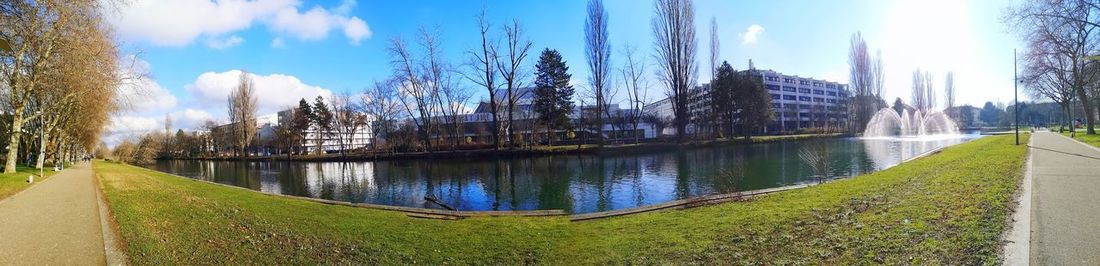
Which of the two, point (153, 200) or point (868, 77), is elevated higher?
point (868, 77)

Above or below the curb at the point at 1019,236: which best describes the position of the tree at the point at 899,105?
above

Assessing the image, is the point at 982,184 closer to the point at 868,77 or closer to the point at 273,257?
the point at 273,257

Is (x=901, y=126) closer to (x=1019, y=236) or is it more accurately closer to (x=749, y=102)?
(x=749, y=102)

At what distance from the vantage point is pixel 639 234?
7332 mm

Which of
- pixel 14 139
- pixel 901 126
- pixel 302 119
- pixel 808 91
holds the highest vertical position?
pixel 808 91

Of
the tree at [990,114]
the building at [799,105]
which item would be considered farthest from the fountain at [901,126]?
the tree at [990,114]

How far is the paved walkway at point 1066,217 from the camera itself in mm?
5139

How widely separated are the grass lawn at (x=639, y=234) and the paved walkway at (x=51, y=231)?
470 millimetres

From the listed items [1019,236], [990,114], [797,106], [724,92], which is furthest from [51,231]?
[990,114]

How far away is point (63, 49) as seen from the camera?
63.4 ft

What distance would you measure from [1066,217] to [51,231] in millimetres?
16143

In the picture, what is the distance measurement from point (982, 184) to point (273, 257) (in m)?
13.1

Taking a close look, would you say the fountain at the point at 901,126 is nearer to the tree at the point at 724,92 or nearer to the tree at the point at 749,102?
the tree at the point at 749,102

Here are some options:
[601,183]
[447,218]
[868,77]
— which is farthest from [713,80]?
[447,218]
